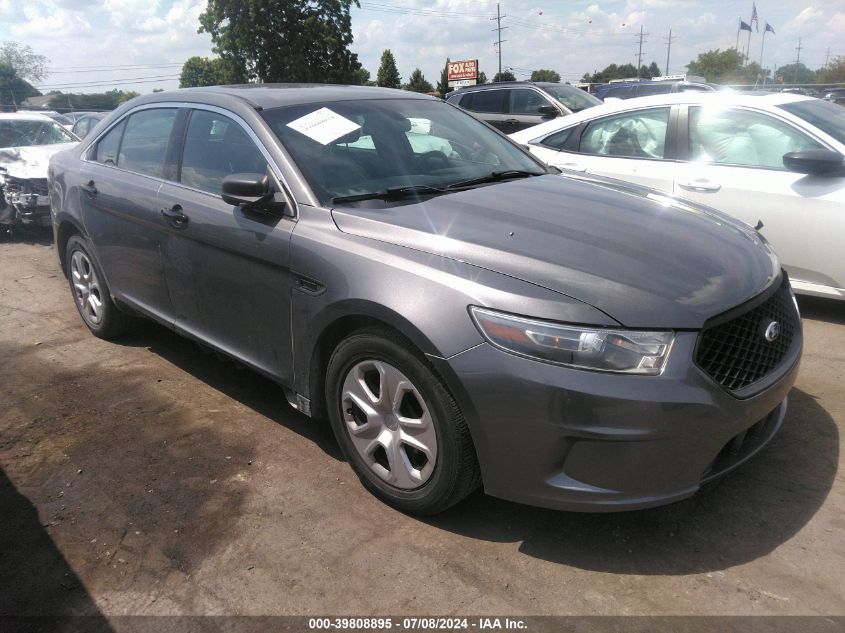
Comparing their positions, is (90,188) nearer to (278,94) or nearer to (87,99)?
(278,94)

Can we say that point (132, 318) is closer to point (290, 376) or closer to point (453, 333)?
point (290, 376)

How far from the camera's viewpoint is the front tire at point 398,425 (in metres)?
2.50

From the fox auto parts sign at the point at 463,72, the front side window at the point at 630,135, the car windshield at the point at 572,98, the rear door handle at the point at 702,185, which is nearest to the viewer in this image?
the rear door handle at the point at 702,185

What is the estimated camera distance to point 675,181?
5.19 m

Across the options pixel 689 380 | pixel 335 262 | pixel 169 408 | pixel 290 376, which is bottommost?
pixel 169 408

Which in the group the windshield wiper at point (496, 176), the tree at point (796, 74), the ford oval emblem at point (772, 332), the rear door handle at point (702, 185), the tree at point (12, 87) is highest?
the tree at point (12, 87)

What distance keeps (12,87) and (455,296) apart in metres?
101

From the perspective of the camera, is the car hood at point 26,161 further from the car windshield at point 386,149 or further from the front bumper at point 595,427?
the front bumper at point 595,427

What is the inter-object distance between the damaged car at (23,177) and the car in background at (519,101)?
20.7 ft

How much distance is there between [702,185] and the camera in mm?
5035

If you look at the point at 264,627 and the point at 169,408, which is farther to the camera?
the point at 169,408

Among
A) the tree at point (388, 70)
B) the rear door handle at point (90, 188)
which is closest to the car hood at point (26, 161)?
the rear door handle at point (90, 188)

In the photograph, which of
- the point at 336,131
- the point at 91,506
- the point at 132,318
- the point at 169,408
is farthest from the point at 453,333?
the point at 132,318

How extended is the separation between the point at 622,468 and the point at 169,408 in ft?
8.86
